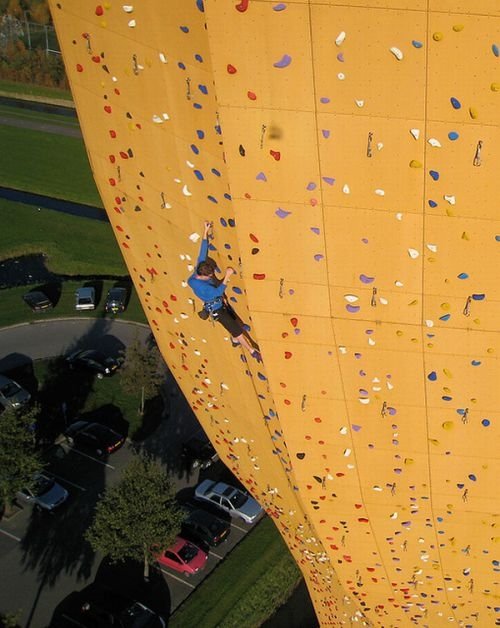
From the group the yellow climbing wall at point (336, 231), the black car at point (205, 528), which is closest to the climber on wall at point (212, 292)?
the yellow climbing wall at point (336, 231)

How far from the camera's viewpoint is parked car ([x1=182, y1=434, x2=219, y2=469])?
22.5 metres

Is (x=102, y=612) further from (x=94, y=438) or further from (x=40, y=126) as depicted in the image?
(x=40, y=126)

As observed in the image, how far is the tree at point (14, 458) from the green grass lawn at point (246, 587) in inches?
197

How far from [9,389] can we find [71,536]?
5.78 m

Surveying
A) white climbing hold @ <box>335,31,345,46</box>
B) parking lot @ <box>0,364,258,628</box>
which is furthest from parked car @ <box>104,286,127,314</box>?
white climbing hold @ <box>335,31,345,46</box>

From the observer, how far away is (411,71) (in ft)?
18.3

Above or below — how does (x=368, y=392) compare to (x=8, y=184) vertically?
above

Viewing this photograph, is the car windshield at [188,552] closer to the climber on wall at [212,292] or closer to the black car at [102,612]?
the black car at [102,612]

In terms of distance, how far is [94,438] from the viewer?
72.9ft

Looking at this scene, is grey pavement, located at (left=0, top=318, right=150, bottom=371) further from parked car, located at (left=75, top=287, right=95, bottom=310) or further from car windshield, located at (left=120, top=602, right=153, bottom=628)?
car windshield, located at (left=120, top=602, right=153, bottom=628)

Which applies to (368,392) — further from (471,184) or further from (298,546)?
(298,546)

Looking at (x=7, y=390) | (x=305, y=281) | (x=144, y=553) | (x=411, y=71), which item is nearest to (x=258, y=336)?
(x=305, y=281)

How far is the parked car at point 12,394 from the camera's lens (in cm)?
2345

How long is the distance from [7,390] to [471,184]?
20.1 m
